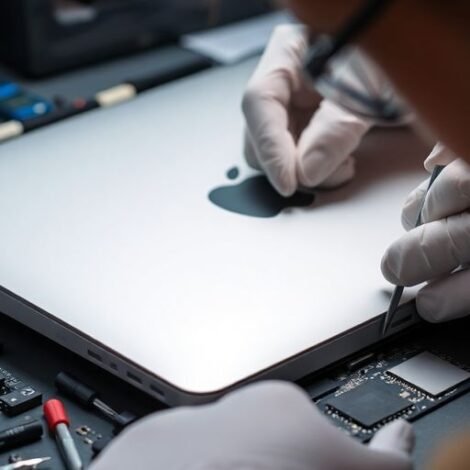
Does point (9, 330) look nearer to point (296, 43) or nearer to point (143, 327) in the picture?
point (143, 327)

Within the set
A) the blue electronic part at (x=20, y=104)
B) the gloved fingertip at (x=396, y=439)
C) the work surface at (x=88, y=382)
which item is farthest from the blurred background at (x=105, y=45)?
the gloved fingertip at (x=396, y=439)

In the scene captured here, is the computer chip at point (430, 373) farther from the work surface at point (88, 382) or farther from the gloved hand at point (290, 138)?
the gloved hand at point (290, 138)

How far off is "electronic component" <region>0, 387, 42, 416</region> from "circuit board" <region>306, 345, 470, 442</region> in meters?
0.24

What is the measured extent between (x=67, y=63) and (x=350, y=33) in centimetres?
117

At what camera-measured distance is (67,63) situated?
183 centimetres

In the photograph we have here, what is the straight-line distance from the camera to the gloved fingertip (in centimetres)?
90

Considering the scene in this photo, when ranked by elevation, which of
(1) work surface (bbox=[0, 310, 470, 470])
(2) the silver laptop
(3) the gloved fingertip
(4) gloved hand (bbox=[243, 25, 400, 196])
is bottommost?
(1) work surface (bbox=[0, 310, 470, 470])

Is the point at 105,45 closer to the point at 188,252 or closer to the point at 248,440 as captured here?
the point at 188,252

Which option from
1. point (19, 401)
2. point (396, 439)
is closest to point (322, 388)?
point (396, 439)

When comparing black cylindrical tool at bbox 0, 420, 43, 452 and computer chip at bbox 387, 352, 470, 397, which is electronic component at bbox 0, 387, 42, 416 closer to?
black cylindrical tool at bbox 0, 420, 43, 452

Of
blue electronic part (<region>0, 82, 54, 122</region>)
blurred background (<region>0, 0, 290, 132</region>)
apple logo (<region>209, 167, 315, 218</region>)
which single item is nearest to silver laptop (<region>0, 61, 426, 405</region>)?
apple logo (<region>209, 167, 315, 218</region>)

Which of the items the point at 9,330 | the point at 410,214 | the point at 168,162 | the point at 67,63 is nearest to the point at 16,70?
the point at 67,63

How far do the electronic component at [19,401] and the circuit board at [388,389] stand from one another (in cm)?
24

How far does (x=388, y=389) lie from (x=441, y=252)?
138mm
